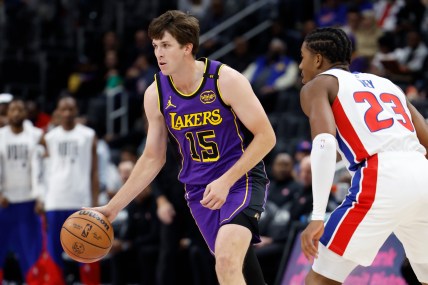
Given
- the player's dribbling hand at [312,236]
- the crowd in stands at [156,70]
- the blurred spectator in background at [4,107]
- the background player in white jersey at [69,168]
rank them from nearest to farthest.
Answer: the player's dribbling hand at [312,236], the crowd in stands at [156,70], the background player in white jersey at [69,168], the blurred spectator in background at [4,107]

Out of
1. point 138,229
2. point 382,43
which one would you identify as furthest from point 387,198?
point 382,43

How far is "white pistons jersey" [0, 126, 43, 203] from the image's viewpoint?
35.8 feet

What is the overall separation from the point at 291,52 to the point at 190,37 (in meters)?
9.66

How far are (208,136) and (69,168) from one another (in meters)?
5.29

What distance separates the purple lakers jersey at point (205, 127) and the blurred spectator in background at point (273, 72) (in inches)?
308

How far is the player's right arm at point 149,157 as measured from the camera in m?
5.75

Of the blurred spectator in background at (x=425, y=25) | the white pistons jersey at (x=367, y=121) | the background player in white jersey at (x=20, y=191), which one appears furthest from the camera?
the blurred spectator in background at (x=425, y=25)

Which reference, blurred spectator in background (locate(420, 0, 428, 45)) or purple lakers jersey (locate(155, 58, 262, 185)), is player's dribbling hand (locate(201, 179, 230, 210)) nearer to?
purple lakers jersey (locate(155, 58, 262, 185))

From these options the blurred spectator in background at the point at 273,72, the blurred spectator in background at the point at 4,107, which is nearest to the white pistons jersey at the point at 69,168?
the blurred spectator in background at the point at 4,107

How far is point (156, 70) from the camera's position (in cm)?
1535

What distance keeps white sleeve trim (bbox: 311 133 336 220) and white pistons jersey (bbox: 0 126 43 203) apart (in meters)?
6.51

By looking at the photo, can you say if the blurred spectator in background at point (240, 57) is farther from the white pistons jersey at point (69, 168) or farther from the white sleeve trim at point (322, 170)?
the white sleeve trim at point (322, 170)

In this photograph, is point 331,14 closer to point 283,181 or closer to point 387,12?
point 387,12

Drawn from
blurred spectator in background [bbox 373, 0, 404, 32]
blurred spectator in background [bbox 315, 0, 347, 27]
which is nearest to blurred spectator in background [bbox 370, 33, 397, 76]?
blurred spectator in background [bbox 373, 0, 404, 32]
